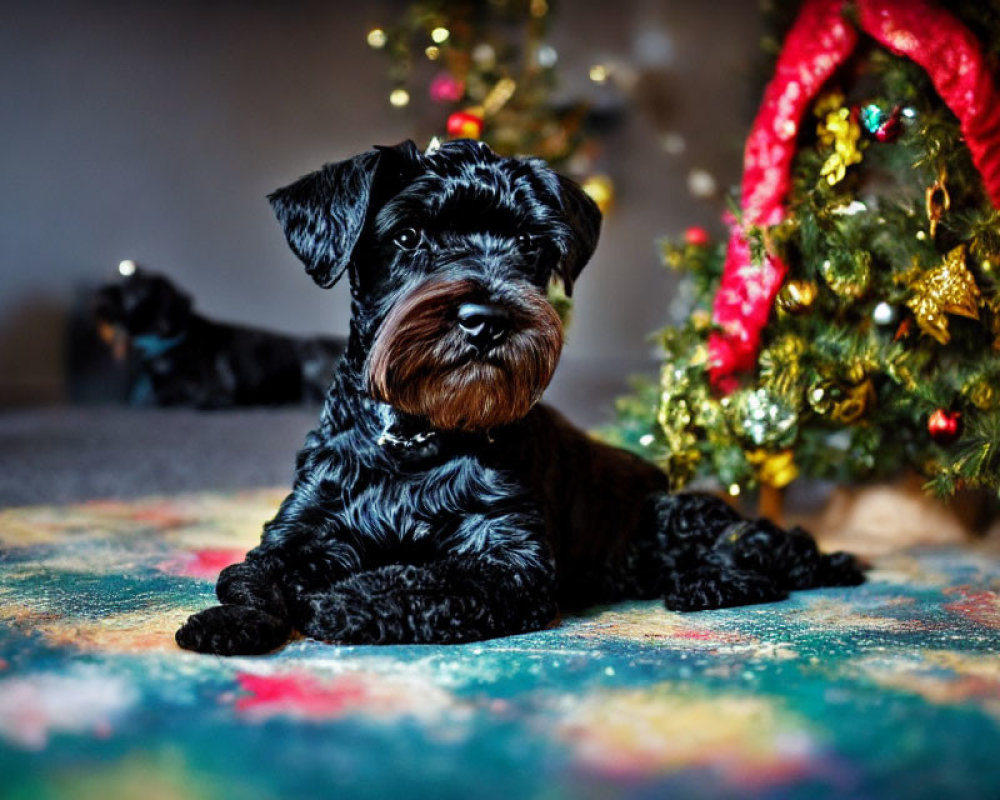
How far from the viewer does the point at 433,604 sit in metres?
1.95

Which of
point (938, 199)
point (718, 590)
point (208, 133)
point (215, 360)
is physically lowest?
point (718, 590)

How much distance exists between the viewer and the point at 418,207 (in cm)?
209

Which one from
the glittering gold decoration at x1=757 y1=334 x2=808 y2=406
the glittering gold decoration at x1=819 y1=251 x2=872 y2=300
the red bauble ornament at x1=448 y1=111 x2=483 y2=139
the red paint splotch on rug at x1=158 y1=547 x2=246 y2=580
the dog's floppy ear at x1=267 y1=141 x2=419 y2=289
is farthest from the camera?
the red bauble ornament at x1=448 y1=111 x2=483 y2=139

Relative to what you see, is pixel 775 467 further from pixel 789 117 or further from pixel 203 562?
pixel 203 562

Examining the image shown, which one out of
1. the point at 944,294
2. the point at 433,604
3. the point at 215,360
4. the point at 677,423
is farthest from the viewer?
the point at 215,360

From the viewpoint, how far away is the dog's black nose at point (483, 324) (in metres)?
1.96

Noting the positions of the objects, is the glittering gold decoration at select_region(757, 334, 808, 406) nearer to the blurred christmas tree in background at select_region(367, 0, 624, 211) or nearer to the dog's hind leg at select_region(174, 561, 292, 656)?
the dog's hind leg at select_region(174, 561, 292, 656)

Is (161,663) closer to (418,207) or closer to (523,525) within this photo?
(523,525)

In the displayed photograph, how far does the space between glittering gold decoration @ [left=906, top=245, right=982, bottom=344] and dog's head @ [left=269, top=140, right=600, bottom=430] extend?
0.97 meters

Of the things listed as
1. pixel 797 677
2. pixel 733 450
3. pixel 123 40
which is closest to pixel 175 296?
pixel 123 40

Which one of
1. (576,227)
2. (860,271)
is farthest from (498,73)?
(576,227)

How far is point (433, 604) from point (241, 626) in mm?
340

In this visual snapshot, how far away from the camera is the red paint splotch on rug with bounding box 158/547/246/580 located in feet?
8.25

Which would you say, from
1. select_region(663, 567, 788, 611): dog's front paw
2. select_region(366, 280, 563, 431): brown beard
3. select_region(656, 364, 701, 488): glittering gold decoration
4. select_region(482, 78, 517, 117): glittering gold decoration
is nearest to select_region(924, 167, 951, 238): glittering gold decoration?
select_region(656, 364, 701, 488): glittering gold decoration
